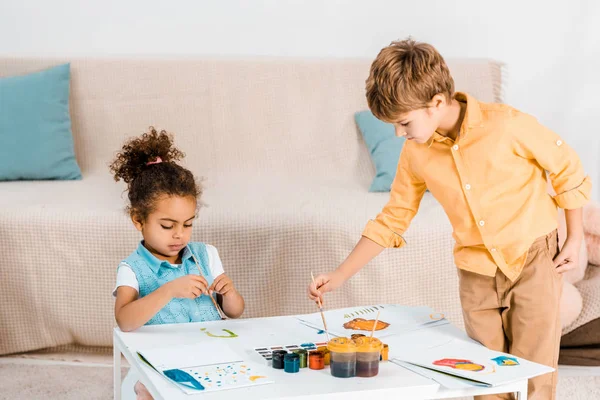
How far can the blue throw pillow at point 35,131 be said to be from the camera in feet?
8.82

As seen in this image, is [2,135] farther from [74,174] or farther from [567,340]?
[567,340]

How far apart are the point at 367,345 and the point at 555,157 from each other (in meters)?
0.51

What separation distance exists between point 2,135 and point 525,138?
187 centimetres

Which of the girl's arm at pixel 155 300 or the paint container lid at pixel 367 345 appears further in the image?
the girl's arm at pixel 155 300

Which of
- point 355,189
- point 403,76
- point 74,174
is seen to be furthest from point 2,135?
point 403,76

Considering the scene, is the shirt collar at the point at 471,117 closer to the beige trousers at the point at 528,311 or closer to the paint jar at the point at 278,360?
the beige trousers at the point at 528,311

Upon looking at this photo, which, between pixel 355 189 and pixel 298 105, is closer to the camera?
pixel 355 189

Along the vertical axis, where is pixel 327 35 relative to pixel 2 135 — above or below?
above

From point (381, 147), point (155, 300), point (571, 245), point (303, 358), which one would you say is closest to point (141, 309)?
point (155, 300)

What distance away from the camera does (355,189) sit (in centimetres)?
257

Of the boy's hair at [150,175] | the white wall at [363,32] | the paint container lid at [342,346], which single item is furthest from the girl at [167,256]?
the white wall at [363,32]

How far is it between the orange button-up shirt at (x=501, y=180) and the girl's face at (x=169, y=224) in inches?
19.1

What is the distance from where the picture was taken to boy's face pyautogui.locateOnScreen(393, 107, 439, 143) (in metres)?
1.39

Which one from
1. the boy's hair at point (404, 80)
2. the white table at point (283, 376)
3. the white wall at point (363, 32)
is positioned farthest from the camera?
the white wall at point (363, 32)
